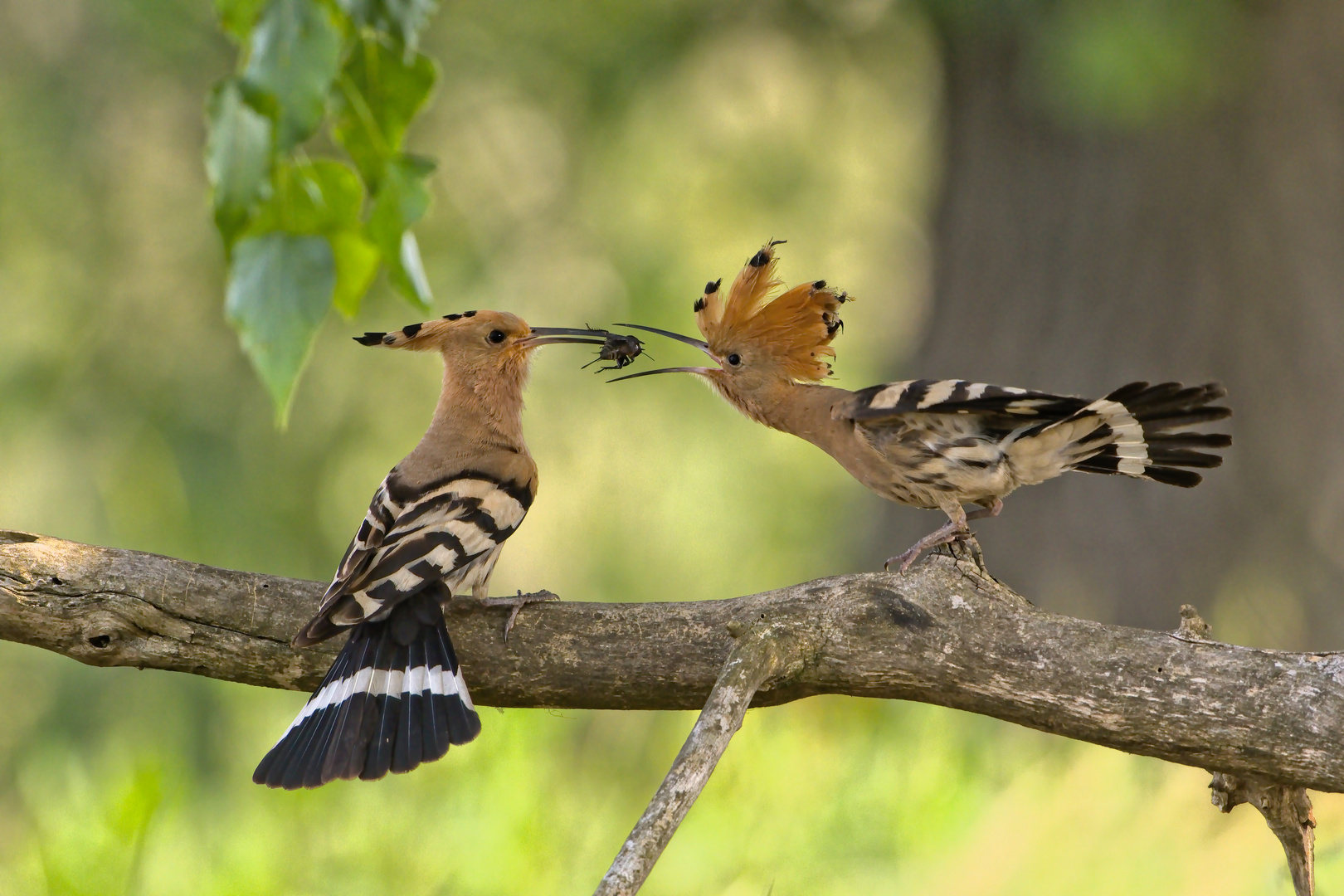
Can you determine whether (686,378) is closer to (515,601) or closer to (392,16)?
(515,601)

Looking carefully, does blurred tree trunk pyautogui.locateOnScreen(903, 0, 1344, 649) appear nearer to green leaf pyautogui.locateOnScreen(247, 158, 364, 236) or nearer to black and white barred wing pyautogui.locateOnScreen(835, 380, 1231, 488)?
black and white barred wing pyautogui.locateOnScreen(835, 380, 1231, 488)

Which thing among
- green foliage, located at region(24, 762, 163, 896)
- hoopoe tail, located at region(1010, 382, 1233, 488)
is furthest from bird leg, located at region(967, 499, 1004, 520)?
green foliage, located at region(24, 762, 163, 896)

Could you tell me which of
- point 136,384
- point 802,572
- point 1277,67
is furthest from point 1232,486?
point 136,384

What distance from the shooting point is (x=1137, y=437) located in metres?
2.63

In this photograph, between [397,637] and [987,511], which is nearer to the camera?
[397,637]

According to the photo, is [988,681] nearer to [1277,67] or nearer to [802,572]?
[1277,67]

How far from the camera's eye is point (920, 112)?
7.82 metres

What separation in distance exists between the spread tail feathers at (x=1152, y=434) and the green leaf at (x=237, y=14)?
5.39 feet

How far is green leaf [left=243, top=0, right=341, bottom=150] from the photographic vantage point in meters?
1.50

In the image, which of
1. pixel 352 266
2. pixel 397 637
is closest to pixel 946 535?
pixel 397 637

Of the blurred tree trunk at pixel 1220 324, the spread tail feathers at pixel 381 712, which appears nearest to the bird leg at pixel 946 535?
the spread tail feathers at pixel 381 712

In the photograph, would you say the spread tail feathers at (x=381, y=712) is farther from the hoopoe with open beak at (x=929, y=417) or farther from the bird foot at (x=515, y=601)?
the hoopoe with open beak at (x=929, y=417)

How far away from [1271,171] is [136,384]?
559 centimetres

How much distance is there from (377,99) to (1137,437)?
170 centimetres
